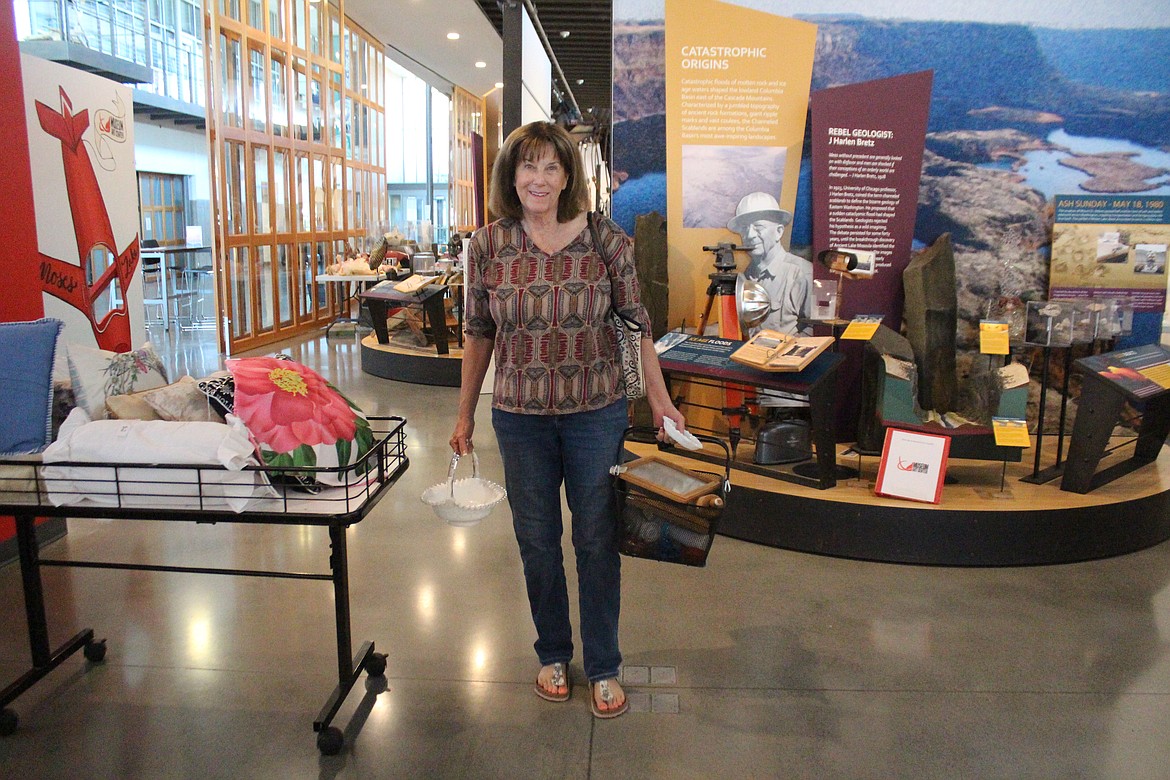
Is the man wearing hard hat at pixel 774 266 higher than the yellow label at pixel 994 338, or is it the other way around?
the man wearing hard hat at pixel 774 266

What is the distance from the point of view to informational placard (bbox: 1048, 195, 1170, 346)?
→ 4773 mm

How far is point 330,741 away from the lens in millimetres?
2326

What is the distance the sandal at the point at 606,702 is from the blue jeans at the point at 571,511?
2 centimetres

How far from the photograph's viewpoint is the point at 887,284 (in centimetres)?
474

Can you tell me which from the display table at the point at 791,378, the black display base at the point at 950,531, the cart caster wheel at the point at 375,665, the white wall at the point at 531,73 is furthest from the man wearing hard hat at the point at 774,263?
the cart caster wheel at the point at 375,665

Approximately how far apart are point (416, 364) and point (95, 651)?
17.2 feet

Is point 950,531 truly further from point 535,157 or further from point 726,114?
point 535,157

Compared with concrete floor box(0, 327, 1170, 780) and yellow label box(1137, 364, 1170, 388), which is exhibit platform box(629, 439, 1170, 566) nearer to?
concrete floor box(0, 327, 1170, 780)

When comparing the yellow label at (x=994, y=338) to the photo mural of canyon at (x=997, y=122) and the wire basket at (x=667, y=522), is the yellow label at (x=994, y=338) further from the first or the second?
the wire basket at (x=667, y=522)

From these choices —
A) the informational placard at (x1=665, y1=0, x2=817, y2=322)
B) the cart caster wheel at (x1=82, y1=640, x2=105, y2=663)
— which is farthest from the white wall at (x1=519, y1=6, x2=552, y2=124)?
the cart caster wheel at (x1=82, y1=640, x2=105, y2=663)

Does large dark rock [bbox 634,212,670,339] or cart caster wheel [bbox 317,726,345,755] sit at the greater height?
large dark rock [bbox 634,212,670,339]

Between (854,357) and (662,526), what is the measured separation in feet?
9.65

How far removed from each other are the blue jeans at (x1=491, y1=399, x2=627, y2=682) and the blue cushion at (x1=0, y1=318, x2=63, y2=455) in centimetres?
116

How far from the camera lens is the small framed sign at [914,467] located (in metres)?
3.73
